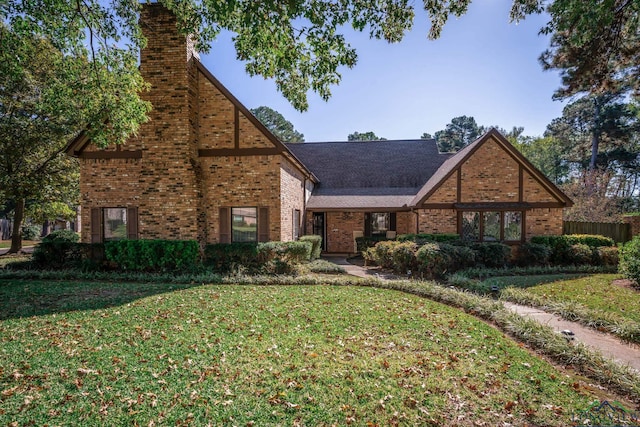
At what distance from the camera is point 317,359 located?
443 cm

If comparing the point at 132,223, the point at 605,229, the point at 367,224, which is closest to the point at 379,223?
the point at 367,224

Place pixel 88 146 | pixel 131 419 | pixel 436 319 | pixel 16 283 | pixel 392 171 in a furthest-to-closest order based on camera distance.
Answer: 1. pixel 392 171
2. pixel 88 146
3. pixel 16 283
4. pixel 436 319
5. pixel 131 419

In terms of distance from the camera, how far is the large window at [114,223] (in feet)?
37.3

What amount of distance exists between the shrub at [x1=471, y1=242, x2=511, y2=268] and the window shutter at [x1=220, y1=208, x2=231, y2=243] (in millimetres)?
9323

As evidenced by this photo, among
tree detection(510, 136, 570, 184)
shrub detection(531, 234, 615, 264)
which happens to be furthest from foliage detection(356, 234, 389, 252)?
tree detection(510, 136, 570, 184)

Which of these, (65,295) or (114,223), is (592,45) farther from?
(114,223)

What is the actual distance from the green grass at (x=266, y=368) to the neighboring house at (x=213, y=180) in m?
4.86

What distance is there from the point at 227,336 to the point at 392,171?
17.0 m

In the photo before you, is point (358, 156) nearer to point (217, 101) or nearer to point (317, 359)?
point (217, 101)

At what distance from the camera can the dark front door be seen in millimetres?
17688

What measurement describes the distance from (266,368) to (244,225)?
8112 millimetres

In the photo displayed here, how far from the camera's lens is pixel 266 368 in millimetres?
4148

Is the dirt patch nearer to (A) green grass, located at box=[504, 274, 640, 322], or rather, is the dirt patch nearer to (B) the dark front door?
(A) green grass, located at box=[504, 274, 640, 322]

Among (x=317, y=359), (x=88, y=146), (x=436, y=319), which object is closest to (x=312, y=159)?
(x=88, y=146)
